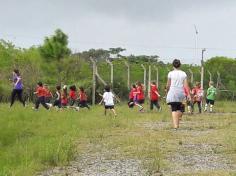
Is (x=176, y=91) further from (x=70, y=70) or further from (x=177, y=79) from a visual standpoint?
(x=70, y=70)

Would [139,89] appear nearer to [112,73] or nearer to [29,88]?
[112,73]

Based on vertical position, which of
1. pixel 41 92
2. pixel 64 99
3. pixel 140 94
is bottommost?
pixel 64 99

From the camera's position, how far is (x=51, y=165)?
34.8 ft

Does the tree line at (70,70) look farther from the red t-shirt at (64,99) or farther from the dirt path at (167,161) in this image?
the dirt path at (167,161)

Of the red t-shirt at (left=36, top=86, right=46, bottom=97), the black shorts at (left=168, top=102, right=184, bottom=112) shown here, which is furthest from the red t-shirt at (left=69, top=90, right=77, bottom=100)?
the black shorts at (left=168, top=102, right=184, bottom=112)

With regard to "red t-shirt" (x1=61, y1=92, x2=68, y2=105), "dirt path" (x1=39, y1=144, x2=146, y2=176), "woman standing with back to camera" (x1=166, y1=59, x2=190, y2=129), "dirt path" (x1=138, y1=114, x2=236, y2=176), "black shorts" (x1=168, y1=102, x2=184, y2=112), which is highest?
"woman standing with back to camera" (x1=166, y1=59, x2=190, y2=129)

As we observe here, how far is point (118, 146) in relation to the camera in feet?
43.5

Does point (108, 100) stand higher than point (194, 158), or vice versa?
point (108, 100)

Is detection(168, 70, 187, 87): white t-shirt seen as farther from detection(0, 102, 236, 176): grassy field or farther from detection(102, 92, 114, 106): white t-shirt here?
detection(102, 92, 114, 106): white t-shirt

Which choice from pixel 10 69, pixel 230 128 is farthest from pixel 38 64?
pixel 230 128

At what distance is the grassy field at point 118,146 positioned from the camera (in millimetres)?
10273

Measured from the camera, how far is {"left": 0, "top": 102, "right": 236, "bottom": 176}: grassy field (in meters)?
10.3

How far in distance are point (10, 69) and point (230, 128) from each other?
3374 centimetres

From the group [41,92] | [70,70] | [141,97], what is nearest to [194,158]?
[41,92]
